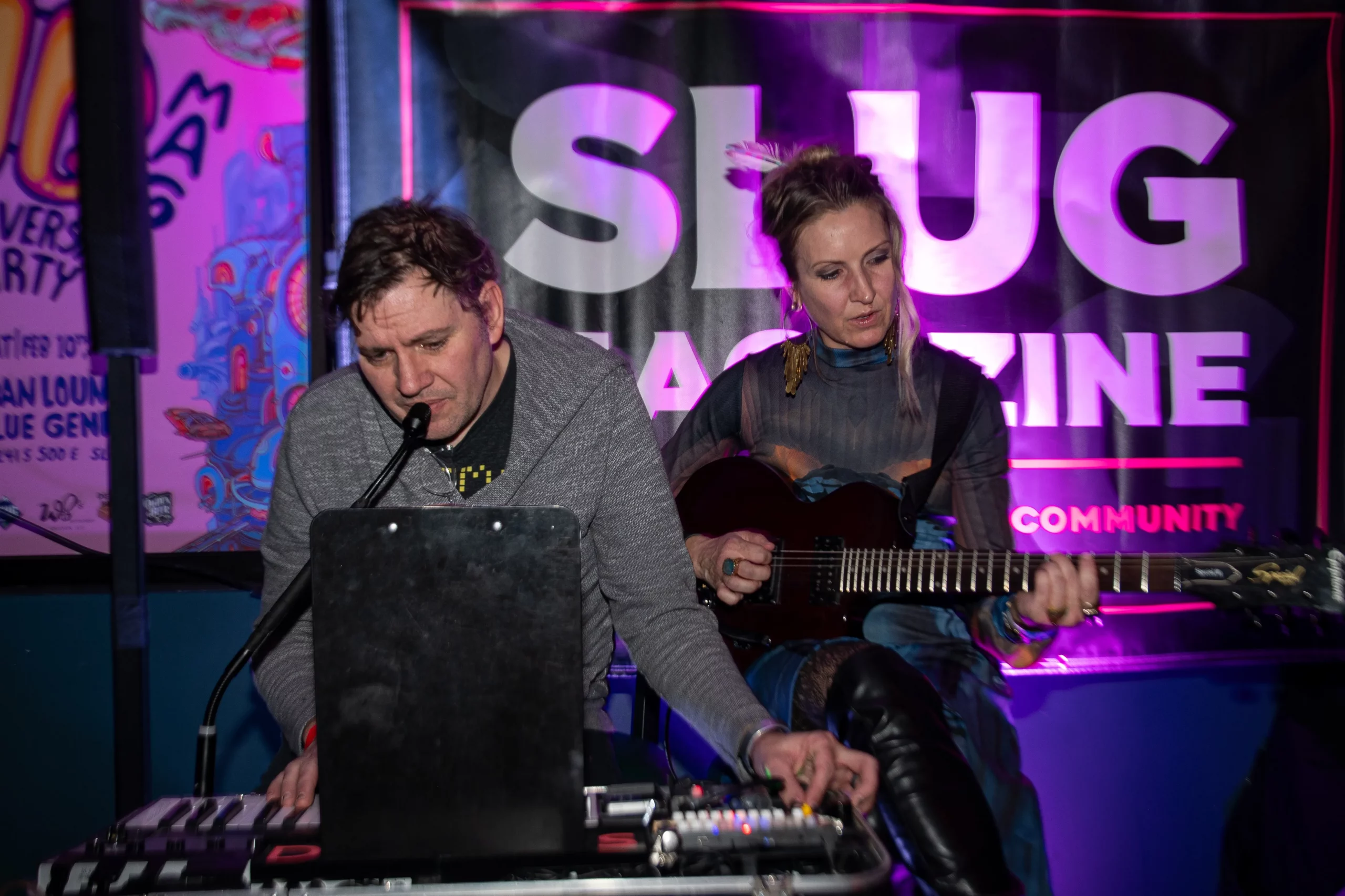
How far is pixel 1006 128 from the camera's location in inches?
120

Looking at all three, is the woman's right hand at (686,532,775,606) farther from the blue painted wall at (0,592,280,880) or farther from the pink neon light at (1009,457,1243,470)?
the blue painted wall at (0,592,280,880)

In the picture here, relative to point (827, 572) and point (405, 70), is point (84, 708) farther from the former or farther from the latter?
point (827, 572)

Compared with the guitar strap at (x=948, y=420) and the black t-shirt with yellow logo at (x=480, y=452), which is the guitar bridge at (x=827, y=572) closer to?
the guitar strap at (x=948, y=420)

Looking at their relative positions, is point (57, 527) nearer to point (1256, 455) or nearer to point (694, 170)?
point (694, 170)

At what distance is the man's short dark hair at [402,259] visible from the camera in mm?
1503

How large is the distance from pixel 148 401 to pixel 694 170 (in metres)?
1.95

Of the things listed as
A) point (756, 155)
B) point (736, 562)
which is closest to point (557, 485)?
point (736, 562)

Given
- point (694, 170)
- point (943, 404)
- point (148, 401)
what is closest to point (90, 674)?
point (148, 401)

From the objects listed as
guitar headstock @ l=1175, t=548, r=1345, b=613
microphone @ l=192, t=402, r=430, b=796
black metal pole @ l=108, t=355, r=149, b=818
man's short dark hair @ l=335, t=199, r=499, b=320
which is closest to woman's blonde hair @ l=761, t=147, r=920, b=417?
guitar headstock @ l=1175, t=548, r=1345, b=613

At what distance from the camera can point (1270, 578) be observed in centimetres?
191

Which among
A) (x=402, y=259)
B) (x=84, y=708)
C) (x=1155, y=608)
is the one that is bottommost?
(x=84, y=708)

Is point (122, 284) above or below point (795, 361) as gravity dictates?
above

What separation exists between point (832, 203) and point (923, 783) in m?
1.56

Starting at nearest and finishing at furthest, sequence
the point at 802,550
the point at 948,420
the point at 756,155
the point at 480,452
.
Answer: the point at 480,452, the point at 802,550, the point at 948,420, the point at 756,155
